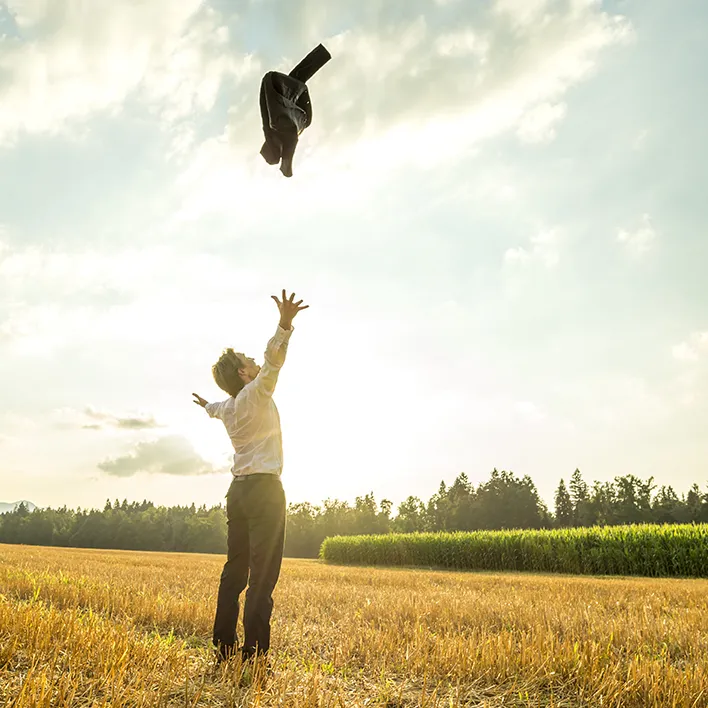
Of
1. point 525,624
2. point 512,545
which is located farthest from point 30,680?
point 512,545

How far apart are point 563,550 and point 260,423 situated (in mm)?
25247

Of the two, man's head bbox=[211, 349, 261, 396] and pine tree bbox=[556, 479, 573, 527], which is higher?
man's head bbox=[211, 349, 261, 396]

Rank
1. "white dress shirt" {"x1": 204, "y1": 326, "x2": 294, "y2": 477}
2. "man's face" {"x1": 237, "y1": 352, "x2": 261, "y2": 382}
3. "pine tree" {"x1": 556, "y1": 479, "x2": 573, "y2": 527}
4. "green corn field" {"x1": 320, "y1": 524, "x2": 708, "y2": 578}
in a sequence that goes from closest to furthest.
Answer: "white dress shirt" {"x1": 204, "y1": 326, "x2": 294, "y2": 477} → "man's face" {"x1": 237, "y1": 352, "x2": 261, "y2": 382} → "green corn field" {"x1": 320, "y1": 524, "x2": 708, "y2": 578} → "pine tree" {"x1": 556, "y1": 479, "x2": 573, "y2": 527}

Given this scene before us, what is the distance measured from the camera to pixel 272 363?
158 inches

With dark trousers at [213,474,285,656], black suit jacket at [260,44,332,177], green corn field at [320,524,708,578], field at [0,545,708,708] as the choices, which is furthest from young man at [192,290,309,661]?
green corn field at [320,524,708,578]

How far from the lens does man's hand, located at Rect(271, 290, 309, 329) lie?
3.93 meters

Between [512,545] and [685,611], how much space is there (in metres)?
22.0

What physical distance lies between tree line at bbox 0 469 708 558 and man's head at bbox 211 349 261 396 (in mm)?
71135

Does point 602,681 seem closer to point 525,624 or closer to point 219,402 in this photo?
point 525,624

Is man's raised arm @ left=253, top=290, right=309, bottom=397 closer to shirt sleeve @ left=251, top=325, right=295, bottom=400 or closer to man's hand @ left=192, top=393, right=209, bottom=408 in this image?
shirt sleeve @ left=251, top=325, right=295, bottom=400

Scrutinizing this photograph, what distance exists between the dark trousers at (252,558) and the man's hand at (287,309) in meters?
1.18

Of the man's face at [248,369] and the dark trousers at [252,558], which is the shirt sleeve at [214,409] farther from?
the dark trousers at [252,558]

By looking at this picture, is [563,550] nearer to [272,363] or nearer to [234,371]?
[234,371]

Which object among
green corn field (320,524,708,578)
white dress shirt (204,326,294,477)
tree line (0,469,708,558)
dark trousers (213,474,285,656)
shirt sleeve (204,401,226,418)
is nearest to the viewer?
dark trousers (213,474,285,656)
